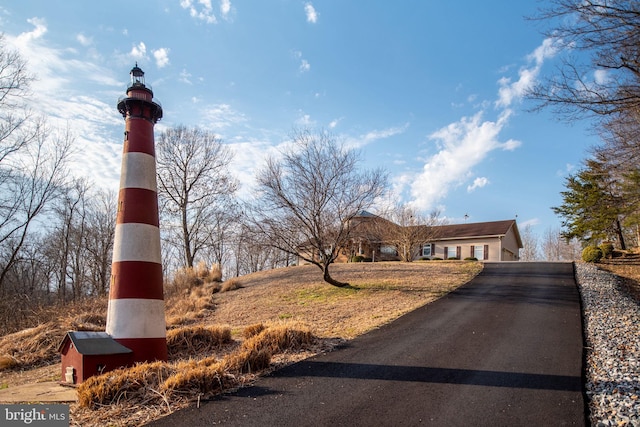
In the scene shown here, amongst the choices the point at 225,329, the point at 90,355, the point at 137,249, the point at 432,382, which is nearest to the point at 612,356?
the point at 432,382

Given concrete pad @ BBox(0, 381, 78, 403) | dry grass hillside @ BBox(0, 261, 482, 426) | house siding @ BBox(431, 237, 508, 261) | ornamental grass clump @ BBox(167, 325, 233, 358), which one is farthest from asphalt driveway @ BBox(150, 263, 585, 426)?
house siding @ BBox(431, 237, 508, 261)

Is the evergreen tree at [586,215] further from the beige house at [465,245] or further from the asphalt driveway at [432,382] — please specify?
the asphalt driveway at [432,382]

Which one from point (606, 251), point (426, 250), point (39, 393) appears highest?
point (606, 251)

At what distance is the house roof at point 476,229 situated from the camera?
36.0m

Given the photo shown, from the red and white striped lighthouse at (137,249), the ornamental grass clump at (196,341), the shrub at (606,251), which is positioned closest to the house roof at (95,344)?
the red and white striped lighthouse at (137,249)

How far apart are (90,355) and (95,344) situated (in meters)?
0.31

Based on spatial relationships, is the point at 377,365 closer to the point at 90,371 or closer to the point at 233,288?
the point at 90,371

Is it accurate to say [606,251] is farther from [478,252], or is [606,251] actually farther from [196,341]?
[196,341]

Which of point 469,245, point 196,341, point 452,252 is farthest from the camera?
point 452,252

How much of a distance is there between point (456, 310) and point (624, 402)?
6.08 m

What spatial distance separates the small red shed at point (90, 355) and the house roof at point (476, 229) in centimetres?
3292

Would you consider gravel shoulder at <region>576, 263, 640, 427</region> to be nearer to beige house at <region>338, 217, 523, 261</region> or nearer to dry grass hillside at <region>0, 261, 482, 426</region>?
dry grass hillside at <region>0, 261, 482, 426</region>

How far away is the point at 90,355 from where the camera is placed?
6738 millimetres

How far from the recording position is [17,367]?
9539 mm
